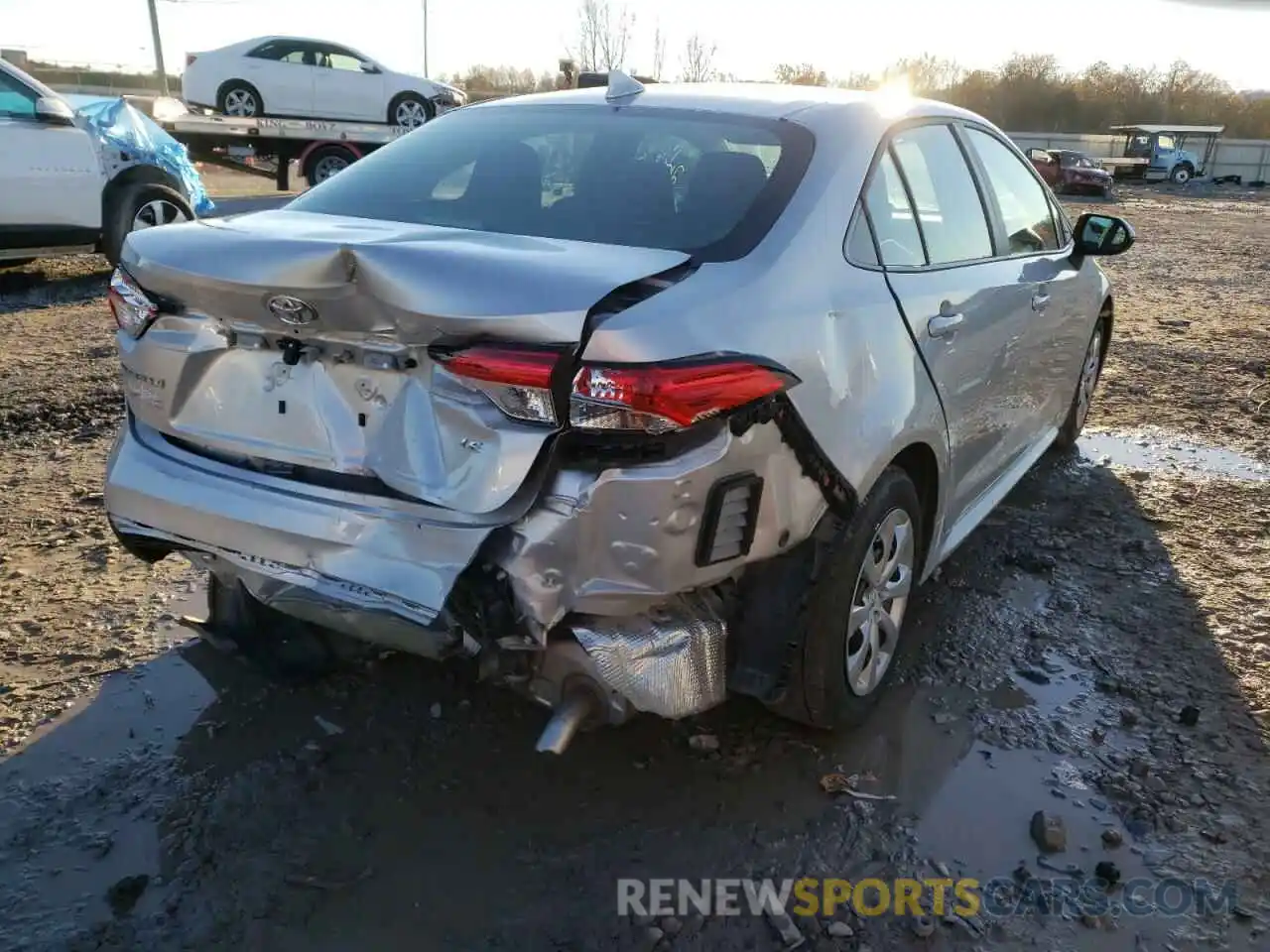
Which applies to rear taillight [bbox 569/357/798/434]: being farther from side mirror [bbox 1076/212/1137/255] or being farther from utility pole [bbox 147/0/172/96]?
utility pole [bbox 147/0/172/96]

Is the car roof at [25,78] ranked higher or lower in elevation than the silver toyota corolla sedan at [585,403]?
higher

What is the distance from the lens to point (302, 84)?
1736 centimetres

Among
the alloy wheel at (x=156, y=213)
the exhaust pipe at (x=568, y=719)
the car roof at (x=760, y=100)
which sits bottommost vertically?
the exhaust pipe at (x=568, y=719)

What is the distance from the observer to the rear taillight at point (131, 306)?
8.00 feet

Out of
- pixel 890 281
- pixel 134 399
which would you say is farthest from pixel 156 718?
pixel 890 281

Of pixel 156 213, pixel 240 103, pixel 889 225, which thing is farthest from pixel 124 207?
pixel 240 103

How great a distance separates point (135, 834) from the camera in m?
2.36

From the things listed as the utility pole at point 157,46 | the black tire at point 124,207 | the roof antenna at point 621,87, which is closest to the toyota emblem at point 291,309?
the roof antenna at point 621,87

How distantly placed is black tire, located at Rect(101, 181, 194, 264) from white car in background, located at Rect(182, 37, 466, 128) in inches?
357

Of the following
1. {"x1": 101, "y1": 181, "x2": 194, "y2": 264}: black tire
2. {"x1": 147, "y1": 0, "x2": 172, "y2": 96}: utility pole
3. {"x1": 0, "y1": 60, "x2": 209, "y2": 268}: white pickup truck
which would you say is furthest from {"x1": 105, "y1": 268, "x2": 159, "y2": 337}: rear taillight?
{"x1": 147, "y1": 0, "x2": 172, "y2": 96}: utility pole

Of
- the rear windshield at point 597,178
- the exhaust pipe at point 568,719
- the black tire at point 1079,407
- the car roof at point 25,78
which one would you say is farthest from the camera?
the car roof at point 25,78

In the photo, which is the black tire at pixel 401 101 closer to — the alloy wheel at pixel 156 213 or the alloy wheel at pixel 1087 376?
the alloy wheel at pixel 156 213

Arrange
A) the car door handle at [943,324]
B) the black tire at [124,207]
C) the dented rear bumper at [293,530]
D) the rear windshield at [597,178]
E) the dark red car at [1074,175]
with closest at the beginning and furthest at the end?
the dented rear bumper at [293,530] → the rear windshield at [597,178] → the car door handle at [943,324] → the black tire at [124,207] → the dark red car at [1074,175]

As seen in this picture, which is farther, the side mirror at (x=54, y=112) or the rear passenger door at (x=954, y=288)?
the side mirror at (x=54, y=112)
